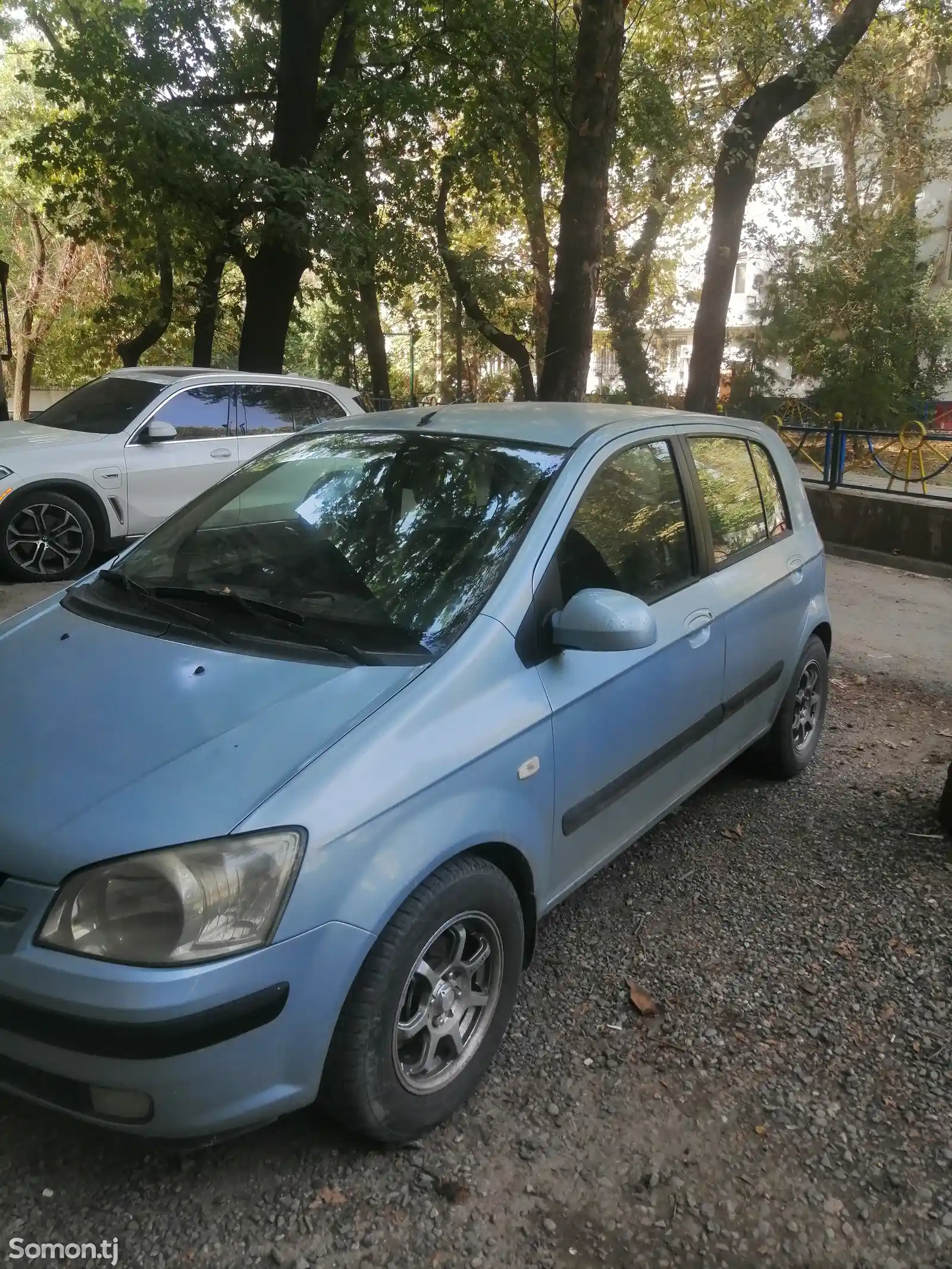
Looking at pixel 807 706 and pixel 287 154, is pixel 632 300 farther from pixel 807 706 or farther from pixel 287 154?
pixel 807 706

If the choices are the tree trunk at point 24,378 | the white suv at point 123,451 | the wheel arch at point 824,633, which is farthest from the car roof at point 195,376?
the tree trunk at point 24,378

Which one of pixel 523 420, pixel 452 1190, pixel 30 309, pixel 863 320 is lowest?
pixel 452 1190

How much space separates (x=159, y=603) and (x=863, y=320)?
Result: 68.5 feet

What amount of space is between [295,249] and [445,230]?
4748 mm

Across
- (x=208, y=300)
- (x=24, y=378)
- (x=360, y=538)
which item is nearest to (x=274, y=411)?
(x=360, y=538)

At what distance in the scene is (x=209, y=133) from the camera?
11227 mm

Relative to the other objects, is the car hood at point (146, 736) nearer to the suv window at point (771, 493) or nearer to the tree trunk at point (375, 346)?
the suv window at point (771, 493)

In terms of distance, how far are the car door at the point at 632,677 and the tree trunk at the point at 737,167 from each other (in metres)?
10.6

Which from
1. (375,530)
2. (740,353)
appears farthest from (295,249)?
(740,353)

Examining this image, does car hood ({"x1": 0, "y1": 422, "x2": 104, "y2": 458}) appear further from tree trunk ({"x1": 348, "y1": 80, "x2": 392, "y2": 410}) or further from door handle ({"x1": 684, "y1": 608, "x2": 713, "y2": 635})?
door handle ({"x1": 684, "y1": 608, "x2": 713, "y2": 635})

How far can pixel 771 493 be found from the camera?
4.47 meters

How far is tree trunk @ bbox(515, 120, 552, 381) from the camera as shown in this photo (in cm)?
1577

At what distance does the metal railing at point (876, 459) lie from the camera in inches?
409

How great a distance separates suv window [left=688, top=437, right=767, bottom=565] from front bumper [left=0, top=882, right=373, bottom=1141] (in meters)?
2.33
